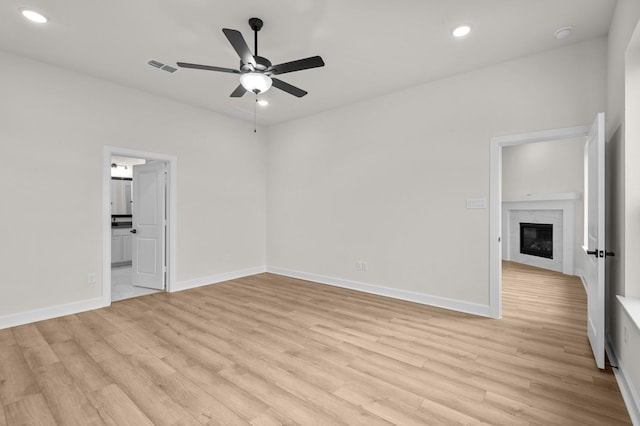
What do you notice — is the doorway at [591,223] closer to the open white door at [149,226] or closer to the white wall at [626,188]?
the white wall at [626,188]

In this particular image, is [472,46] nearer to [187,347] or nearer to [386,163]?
[386,163]

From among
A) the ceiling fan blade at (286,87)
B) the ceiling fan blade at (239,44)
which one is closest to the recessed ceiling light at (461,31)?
the ceiling fan blade at (286,87)

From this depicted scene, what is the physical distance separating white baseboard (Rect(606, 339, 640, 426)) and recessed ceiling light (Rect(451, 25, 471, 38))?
121 inches

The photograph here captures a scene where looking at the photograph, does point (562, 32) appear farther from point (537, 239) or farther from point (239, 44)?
point (537, 239)

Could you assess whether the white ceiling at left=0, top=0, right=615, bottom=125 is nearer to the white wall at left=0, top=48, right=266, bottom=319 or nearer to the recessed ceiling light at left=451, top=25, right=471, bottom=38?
the recessed ceiling light at left=451, top=25, right=471, bottom=38

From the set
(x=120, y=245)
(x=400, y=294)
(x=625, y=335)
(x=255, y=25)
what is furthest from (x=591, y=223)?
(x=120, y=245)

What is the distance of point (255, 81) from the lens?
2789 millimetres

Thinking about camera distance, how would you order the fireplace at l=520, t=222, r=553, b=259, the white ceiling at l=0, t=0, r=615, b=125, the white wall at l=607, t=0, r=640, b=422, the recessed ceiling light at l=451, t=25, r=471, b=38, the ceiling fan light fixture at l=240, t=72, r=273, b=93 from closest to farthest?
the white wall at l=607, t=0, r=640, b=422
the white ceiling at l=0, t=0, r=615, b=125
the ceiling fan light fixture at l=240, t=72, r=273, b=93
the recessed ceiling light at l=451, t=25, r=471, b=38
the fireplace at l=520, t=222, r=553, b=259

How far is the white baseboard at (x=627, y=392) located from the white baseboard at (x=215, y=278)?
16.8ft

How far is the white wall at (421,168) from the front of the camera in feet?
11.0

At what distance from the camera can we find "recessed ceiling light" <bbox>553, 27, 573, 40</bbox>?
2.93 m

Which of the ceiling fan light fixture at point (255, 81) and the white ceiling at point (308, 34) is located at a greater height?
the white ceiling at point (308, 34)

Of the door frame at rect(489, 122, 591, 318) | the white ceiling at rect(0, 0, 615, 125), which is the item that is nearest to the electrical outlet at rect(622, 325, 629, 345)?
the door frame at rect(489, 122, 591, 318)

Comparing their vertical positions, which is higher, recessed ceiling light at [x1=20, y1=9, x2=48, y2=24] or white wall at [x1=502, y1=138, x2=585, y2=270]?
recessed ceiling light at [x1=20, y1=9, x2=48, y2=24]
